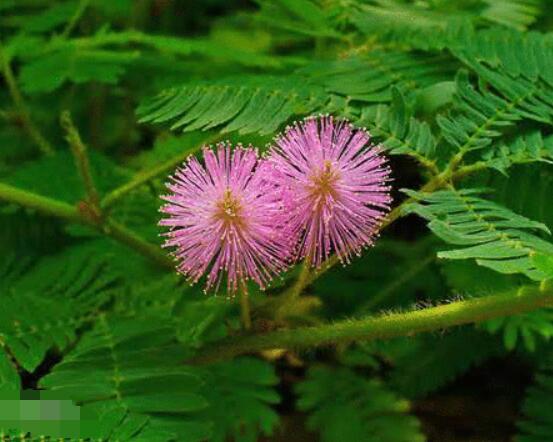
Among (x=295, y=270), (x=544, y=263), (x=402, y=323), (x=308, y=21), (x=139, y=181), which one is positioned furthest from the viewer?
(x=308, y=21)

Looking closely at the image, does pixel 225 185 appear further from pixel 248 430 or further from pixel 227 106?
pixel 248 430

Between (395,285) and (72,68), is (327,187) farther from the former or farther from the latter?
(72,68)

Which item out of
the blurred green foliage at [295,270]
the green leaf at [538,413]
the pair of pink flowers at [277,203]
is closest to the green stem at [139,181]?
the blurred green foliage at [295,270]

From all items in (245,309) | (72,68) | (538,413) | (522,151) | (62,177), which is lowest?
(538,413)

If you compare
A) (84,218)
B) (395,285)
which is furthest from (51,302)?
(395,285)

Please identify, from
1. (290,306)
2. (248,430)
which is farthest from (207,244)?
(248,430)

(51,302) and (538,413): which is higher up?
(51,302)
